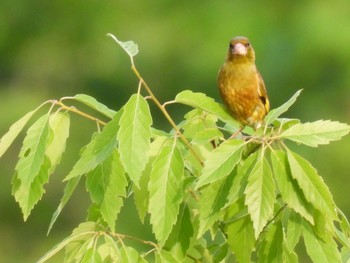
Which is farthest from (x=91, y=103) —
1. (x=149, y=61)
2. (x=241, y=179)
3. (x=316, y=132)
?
(x=149, y=61)

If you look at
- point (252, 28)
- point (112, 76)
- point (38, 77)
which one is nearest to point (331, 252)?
point (252, 28)

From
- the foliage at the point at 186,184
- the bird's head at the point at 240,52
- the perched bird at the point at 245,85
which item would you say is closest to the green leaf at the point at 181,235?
the foliage at the point at 186,184

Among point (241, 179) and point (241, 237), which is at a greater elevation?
point (241, 179)

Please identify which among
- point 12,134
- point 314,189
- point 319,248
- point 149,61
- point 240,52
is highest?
point 12,134

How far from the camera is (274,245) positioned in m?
2.42

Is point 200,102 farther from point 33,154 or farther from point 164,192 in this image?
point 33,154

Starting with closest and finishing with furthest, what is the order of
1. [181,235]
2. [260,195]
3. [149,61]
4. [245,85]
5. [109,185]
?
1. [260,195]
2. [109,185]
3. [181,235]
4. [245,85]
5. [149,61]

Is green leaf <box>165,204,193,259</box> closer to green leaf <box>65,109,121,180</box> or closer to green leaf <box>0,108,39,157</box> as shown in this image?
green leaf <box>65,109,121,180</box>

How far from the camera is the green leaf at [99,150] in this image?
2289mm

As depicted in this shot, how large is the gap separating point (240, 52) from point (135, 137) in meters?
0.90

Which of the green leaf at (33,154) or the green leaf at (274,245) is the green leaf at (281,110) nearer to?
the green leaf at (274,245)

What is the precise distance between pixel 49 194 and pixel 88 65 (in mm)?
2134

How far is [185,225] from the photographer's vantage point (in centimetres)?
250

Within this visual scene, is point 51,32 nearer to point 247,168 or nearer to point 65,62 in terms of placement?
point 65,62
